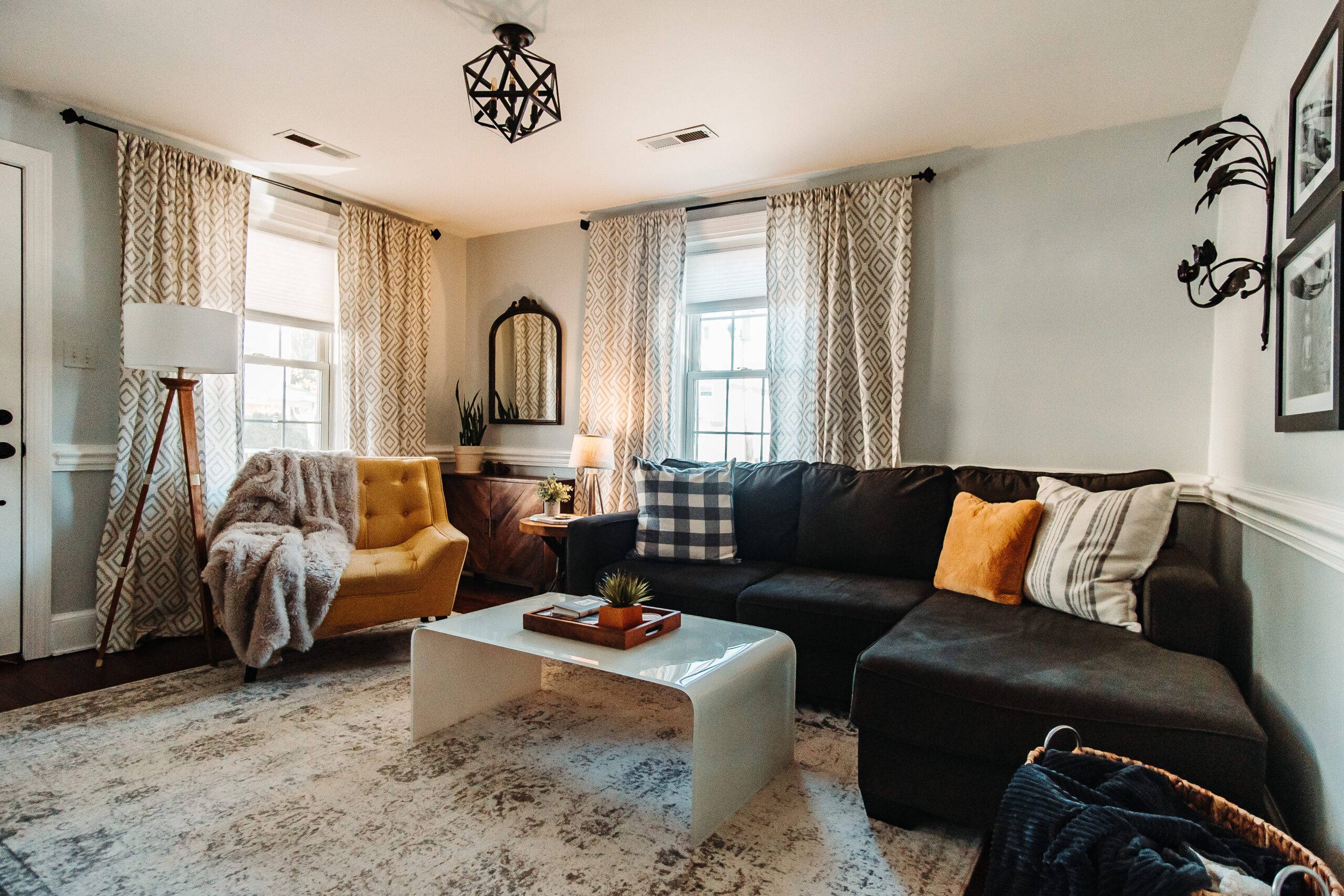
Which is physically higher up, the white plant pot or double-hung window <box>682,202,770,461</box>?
double-hung window <box>682,202,770,461</box>

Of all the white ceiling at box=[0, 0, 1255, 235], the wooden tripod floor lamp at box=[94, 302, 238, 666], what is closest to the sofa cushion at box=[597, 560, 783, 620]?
the wooden tripod floor lamp at box=[94, 302, 238, 666]

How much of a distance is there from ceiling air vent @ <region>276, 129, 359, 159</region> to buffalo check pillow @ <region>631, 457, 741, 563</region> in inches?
86.9

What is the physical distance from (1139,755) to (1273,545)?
0.84 metres

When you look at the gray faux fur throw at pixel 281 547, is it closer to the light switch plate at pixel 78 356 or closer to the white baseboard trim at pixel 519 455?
the light switch plate at pixel 78 356

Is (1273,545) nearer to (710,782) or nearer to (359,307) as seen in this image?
(710,782)

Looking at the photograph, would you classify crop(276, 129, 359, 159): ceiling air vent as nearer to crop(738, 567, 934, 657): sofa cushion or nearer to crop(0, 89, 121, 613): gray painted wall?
crop(0, 89, 121, 613): gray painted wall

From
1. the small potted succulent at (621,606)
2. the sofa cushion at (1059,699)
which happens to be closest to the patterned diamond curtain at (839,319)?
the sofa cushion at (1059,699)

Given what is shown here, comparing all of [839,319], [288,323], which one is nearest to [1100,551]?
[839,319]

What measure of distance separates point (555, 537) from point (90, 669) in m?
2.03

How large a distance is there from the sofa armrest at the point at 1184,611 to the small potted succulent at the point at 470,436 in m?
3.97

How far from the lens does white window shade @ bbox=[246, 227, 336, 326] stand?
3.88m

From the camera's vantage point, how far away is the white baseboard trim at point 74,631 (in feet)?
10.4

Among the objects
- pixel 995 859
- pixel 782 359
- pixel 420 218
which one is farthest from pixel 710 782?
pixel 420 218

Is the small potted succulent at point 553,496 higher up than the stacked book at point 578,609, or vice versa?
the small potted succulent at point 553,496
